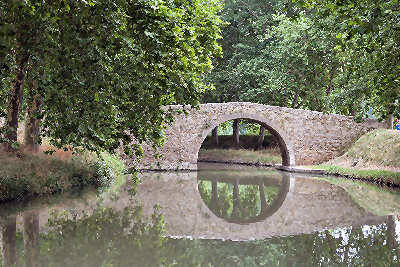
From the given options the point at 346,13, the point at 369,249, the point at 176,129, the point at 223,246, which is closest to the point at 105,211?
the point at 223,246

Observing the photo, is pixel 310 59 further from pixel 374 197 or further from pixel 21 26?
pixel 21 26

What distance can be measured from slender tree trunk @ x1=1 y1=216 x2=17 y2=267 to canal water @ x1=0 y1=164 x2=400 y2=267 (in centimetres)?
1

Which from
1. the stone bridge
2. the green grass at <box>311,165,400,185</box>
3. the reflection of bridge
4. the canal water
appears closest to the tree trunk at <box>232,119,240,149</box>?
the stone bridge

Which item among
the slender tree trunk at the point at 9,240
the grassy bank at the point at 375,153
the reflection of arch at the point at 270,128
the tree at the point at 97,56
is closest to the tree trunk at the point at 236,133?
the reflection of arch at the point at 270,128

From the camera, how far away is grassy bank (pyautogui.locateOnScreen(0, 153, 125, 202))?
10.4m

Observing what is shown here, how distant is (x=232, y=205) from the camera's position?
11.3m

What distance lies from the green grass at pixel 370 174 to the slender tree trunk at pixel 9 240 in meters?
11.2

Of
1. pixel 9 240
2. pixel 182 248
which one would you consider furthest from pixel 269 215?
pixel 9 240

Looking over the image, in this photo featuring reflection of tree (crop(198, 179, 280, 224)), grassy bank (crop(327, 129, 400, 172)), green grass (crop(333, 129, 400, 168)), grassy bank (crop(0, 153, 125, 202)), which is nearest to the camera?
reflection of tree (crop(198, 179, 280, 224))

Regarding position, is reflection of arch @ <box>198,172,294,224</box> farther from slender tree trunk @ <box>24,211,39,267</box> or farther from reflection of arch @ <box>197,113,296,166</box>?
reflection of arch @ <box>197,113,296,166</box>

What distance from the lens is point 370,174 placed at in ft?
54.6

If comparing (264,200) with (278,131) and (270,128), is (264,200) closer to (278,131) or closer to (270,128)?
(278,131)

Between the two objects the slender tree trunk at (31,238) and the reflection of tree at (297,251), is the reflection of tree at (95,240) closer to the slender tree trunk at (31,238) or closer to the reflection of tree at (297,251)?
the slender tree trunk at (31,238)

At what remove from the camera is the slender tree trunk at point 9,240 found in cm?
548
